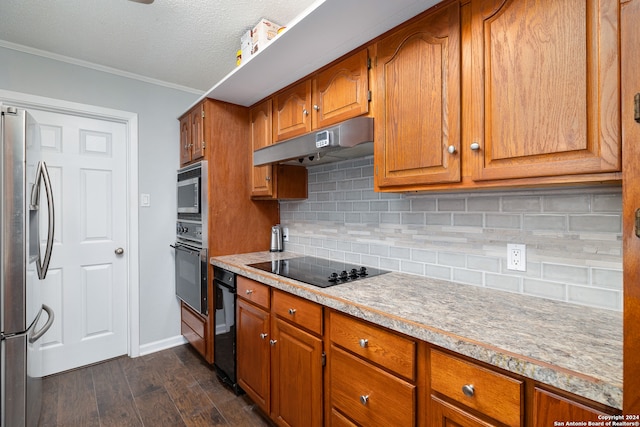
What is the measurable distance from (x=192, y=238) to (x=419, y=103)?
207 centimetres

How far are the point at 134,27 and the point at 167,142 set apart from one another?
3.38 ft

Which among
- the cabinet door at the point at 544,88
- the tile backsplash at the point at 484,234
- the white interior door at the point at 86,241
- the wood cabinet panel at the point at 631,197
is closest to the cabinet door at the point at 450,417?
the wood cabinet panel at the point at 631,197

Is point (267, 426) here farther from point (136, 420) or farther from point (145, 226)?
point (145, 226)

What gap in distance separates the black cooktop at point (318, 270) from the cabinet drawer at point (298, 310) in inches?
4.0

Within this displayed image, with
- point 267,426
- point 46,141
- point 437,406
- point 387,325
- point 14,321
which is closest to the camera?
point 437,406

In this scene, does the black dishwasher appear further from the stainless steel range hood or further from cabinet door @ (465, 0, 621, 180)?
Answer: cabinet door @ (465, 0, 621, 180)

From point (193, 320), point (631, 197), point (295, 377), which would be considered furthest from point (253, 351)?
point (631, 197)

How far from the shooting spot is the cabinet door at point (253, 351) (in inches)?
68.3

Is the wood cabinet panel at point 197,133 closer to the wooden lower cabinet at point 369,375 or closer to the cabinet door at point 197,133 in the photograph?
the cabinet door at point 197,133

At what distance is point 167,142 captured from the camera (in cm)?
279

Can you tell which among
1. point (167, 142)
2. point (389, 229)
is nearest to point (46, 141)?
point (167, 142)

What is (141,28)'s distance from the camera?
1.96 metres

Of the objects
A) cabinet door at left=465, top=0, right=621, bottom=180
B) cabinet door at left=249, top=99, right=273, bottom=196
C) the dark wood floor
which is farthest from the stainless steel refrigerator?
cabinet door at left=465, top=0, right=621, bottom=180

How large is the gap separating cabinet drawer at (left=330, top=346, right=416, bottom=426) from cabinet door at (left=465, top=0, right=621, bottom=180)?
2.71 feet
